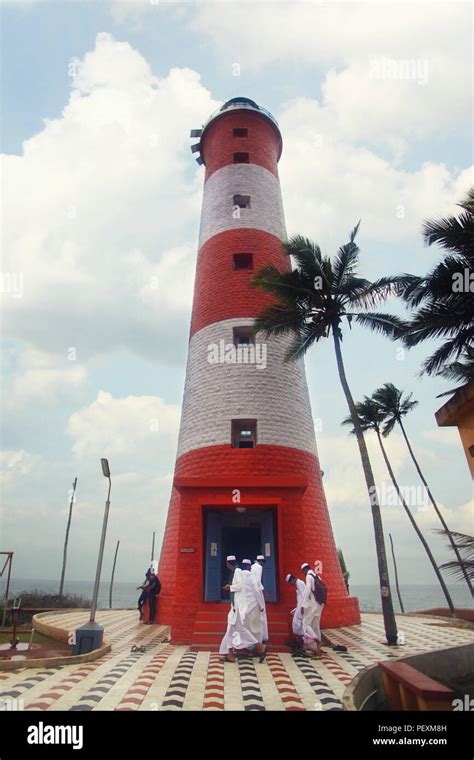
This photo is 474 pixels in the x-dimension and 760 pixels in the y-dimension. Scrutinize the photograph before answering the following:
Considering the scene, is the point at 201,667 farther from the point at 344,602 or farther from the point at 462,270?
the point at 462,270

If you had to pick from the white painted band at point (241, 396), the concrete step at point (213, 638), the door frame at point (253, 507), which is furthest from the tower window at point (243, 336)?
the concrete step at point (213, 638)

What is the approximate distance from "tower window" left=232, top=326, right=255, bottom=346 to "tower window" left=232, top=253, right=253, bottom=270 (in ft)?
9.45

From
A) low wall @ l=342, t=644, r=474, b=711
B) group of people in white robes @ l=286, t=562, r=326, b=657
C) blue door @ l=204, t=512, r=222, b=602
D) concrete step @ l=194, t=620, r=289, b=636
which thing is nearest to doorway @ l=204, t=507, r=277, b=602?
blue door @ l=204, t=512, r=222, b=602

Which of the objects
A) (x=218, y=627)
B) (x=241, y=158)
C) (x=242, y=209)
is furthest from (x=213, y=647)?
(x=241, y=158)

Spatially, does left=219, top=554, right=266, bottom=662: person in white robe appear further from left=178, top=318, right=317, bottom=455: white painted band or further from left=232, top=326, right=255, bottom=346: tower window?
left=232, top=326, right=255, bottom=346: tower window

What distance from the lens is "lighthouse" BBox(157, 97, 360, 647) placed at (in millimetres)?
12555

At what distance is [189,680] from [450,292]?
30.3ft

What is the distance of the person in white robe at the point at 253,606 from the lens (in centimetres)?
954

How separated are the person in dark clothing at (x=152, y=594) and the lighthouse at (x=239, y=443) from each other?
10.7 inches

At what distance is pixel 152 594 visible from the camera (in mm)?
14789

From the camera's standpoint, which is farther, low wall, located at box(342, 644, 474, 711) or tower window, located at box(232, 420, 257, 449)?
tower window, located at box(232, 420, 257, 449)

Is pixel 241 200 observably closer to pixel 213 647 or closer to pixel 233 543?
pixel 233 543

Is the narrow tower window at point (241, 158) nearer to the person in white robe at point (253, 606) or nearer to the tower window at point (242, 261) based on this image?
the tower window at point (242, 261)
